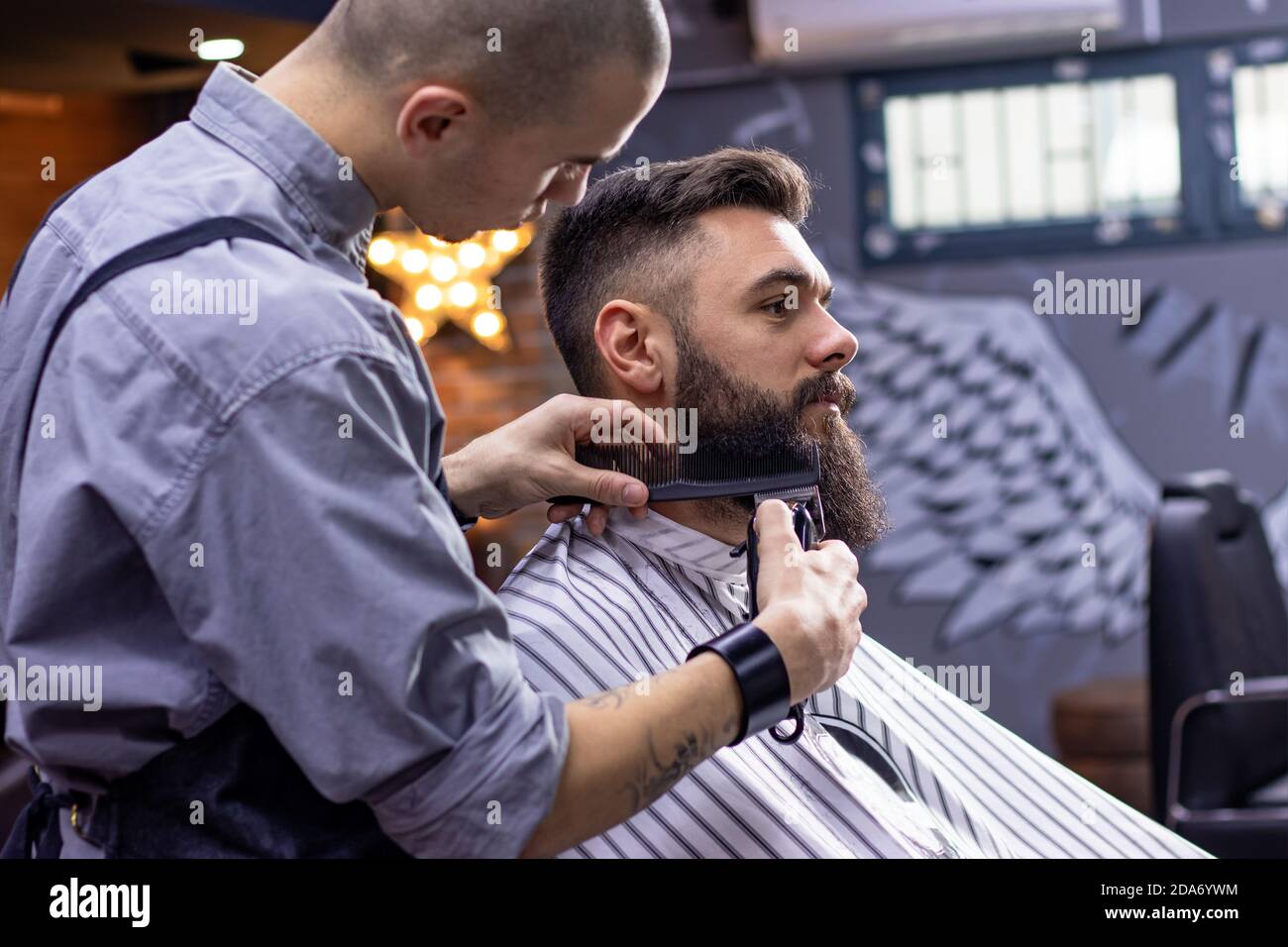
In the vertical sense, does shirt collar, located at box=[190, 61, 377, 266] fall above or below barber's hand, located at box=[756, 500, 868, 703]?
above

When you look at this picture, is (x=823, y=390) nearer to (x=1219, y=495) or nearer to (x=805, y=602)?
(x=805, y=602)

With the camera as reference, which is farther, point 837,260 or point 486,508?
point 837,260

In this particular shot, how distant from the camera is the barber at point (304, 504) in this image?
0.90 meters

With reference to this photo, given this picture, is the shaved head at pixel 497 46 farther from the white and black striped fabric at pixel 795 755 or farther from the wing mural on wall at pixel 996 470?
the wing mural on wall at pixel 996 470

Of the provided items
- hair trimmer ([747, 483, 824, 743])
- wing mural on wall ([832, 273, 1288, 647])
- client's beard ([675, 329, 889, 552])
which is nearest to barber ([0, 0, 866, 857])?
hair trimmer ([747, 483, 824, 743])

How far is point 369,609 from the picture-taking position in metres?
0.90

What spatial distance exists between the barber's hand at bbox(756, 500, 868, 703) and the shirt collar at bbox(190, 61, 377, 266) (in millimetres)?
502

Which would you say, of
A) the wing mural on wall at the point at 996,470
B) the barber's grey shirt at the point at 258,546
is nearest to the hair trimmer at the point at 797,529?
the barber's grey shirt at the point at 258,546

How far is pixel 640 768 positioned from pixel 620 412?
1.86 feet

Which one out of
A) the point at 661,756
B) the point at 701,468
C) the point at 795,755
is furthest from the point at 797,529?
the point at 661,756

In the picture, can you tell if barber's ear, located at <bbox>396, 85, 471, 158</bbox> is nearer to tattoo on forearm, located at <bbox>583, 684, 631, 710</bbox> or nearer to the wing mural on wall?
tattoo on forearm, located at <bbox>583, 684, 631, 710</bbox>

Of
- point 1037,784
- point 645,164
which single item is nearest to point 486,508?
point 645,164

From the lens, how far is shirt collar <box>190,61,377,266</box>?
3.37ft
